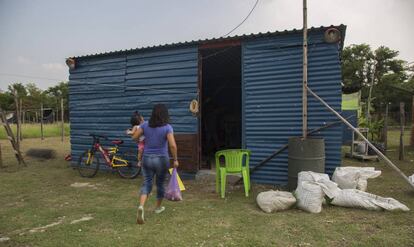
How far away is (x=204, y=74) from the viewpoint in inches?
475

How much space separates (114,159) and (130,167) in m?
0.48

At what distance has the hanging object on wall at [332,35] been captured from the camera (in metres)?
6.14

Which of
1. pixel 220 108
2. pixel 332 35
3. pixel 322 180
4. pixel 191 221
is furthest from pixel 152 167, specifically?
pixel 220 108

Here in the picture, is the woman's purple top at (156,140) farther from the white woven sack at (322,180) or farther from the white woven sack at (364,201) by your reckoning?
the white woven sack at (364,201)

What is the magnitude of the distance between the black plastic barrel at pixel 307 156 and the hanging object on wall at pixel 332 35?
1.97 m

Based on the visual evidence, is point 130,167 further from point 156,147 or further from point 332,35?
point 332,35

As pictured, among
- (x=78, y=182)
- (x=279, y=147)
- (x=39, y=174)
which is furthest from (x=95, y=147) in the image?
(x=279, y=147)

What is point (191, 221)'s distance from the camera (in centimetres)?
457

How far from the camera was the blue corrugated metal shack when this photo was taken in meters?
6.41

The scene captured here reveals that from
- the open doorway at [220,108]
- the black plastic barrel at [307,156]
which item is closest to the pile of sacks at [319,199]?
the black plastic barrel at [307,156]

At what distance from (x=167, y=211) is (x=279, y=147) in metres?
2.95

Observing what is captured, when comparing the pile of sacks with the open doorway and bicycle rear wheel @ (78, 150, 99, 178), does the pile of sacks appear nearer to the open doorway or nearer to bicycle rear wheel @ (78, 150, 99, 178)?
bicycle rear wheel @ (78, 150, 99, 178)

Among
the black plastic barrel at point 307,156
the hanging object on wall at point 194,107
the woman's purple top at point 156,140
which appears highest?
the hanging object on wall at point 194,107

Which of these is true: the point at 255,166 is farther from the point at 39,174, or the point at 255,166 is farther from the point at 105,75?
the point at 39,174
